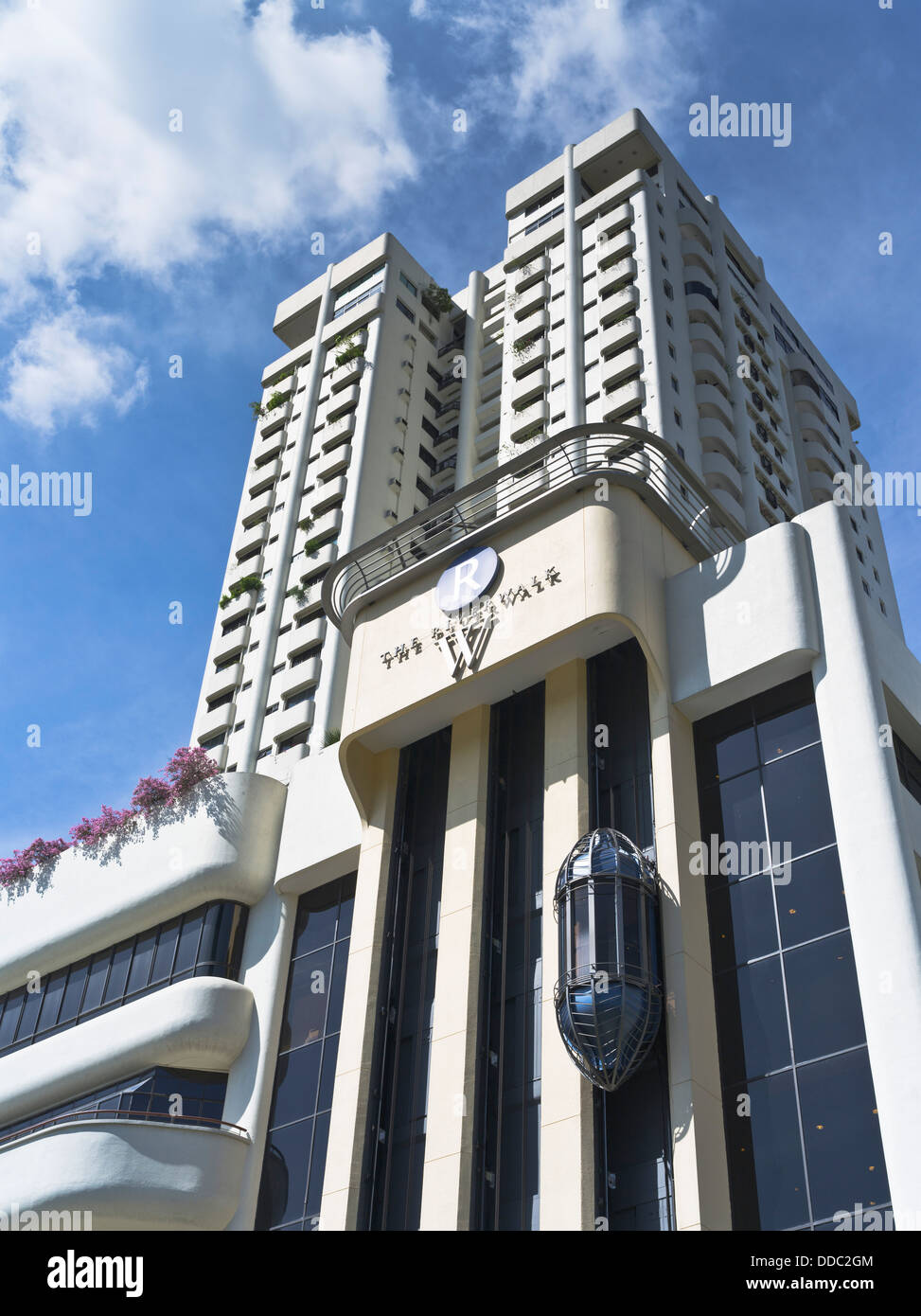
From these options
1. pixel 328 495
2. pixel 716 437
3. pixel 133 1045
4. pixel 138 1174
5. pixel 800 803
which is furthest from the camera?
pixel 328 495

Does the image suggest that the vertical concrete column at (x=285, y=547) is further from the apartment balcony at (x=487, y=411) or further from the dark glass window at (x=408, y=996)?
the dark glass window at (x=408, y=996)

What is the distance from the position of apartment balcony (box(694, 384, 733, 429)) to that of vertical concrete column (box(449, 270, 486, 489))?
387 inches

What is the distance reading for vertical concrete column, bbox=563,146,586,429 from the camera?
45500 millimetres

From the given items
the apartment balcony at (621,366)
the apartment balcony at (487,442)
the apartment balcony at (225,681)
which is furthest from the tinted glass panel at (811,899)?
the apartment balcony at (487,442)

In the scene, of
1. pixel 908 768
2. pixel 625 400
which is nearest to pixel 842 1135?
pixel 908 768

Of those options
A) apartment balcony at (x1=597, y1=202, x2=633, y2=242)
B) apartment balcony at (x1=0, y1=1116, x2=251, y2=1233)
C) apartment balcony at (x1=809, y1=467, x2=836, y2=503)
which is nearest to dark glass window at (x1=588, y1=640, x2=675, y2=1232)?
apartment balcony at (x1=0, y1=1116, x2=251, y2=1233)

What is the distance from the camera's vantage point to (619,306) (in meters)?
47.0

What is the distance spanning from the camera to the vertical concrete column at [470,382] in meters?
52.1

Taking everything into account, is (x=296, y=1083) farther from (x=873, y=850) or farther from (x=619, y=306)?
(x=619, y=306)

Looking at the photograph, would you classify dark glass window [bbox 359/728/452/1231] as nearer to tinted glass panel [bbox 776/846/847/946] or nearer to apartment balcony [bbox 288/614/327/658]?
tinted glass panel [bbox 776/846/847/946]

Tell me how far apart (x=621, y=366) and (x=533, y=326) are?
6879mm

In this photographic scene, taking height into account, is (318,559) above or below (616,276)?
below

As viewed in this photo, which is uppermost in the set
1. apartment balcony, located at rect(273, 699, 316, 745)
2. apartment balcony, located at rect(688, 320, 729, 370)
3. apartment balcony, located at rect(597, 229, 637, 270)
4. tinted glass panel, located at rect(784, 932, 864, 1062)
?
apartment balcony, located at rect(597, 229, 637, 270)

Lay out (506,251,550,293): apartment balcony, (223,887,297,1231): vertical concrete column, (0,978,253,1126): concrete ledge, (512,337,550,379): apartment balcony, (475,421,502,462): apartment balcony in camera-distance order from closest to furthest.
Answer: (223,887,297,1231): vertical concrete column, (0,978,253,1126): concrete ledge, (512,337,550,379): apartment balcony, (475,421,502,462): apartment balcony, (506,251,550,293): apartment balcony
